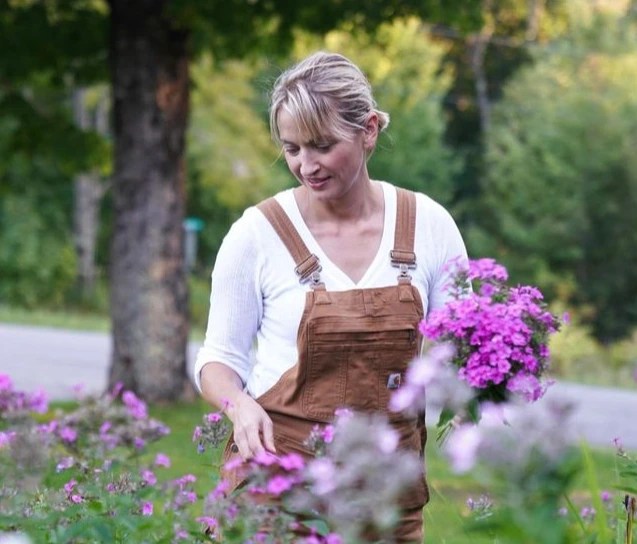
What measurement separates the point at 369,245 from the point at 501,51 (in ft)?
140

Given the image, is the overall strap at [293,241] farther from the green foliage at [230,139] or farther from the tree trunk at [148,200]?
the green foliage at [230,139]

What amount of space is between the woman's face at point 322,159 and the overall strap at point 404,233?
0.18 meters

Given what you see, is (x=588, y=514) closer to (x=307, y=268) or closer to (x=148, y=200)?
(x=307, y=268)

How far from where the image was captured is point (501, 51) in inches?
1772

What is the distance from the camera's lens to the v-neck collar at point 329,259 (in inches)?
126

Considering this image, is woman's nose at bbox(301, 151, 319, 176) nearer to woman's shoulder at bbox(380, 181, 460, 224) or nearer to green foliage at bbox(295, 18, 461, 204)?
woman's shoulder at bbox(380, 181, 460, 224)

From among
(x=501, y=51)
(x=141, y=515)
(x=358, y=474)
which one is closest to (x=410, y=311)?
(x=141, y=515)

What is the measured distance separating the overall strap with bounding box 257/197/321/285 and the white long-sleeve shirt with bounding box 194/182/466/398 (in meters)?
0.01

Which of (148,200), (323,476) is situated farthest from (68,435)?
(148,200)

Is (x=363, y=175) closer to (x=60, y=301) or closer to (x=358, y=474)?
(x=358, y=474)

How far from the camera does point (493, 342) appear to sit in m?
2.67

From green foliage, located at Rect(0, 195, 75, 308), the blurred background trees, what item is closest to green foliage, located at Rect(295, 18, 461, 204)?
the blurred background trees

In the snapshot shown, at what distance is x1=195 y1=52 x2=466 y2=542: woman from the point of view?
3096mm

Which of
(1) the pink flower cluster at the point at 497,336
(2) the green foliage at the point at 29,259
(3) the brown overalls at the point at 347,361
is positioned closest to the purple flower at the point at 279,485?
(1) the pink flower cluster at the point at 497,336
